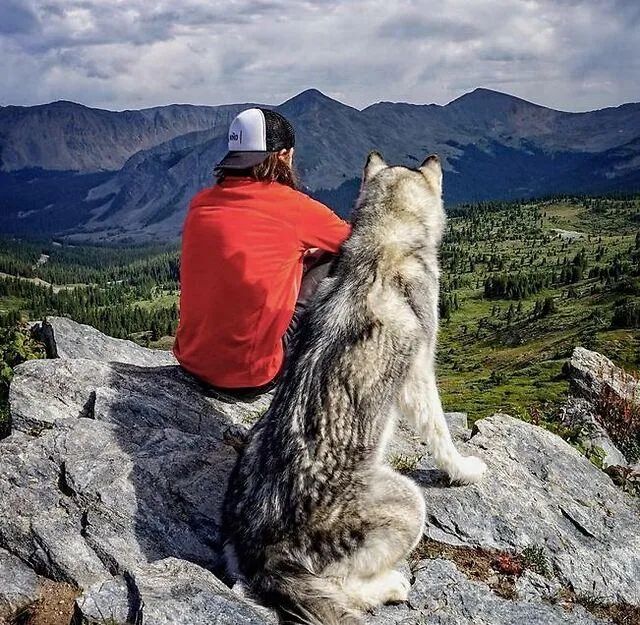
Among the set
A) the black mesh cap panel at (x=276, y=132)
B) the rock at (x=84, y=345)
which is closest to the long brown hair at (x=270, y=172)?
the black mesh cap panel at (x=276, y=132)

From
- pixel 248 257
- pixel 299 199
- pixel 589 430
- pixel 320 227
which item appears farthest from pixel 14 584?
pixel 589 430

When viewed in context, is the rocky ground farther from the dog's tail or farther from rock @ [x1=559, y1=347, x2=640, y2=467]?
rock @ [x1=559, y1=347, x2=640, y2=467]

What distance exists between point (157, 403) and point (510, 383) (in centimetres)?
10085

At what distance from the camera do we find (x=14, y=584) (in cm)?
852

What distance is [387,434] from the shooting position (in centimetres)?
920

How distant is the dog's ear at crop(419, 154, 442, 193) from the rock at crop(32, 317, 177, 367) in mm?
10727

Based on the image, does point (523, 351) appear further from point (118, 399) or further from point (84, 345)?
point (118, 399)

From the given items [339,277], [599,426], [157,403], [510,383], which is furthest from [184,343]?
[510,383]

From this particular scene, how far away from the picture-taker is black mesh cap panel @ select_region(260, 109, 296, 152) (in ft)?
34.9

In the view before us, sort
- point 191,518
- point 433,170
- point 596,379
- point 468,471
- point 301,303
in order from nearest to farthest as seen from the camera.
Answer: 1. point 191,518
2. point 433,170
3. point 468,471
4. point 301,303
5. point 596,379

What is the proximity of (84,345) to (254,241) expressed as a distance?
9548 mm

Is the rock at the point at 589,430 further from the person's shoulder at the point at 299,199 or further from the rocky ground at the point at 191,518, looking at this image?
the person's shoulder at the point at 299,199

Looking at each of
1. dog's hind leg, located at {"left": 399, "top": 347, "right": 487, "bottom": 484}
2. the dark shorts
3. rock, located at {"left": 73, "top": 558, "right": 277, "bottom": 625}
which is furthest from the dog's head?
rock, located at {"left": 73, "top": 558, "right": 277, "bottom": 625}

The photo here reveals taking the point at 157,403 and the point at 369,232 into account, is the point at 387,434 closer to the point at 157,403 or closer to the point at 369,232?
the point at 369,232
